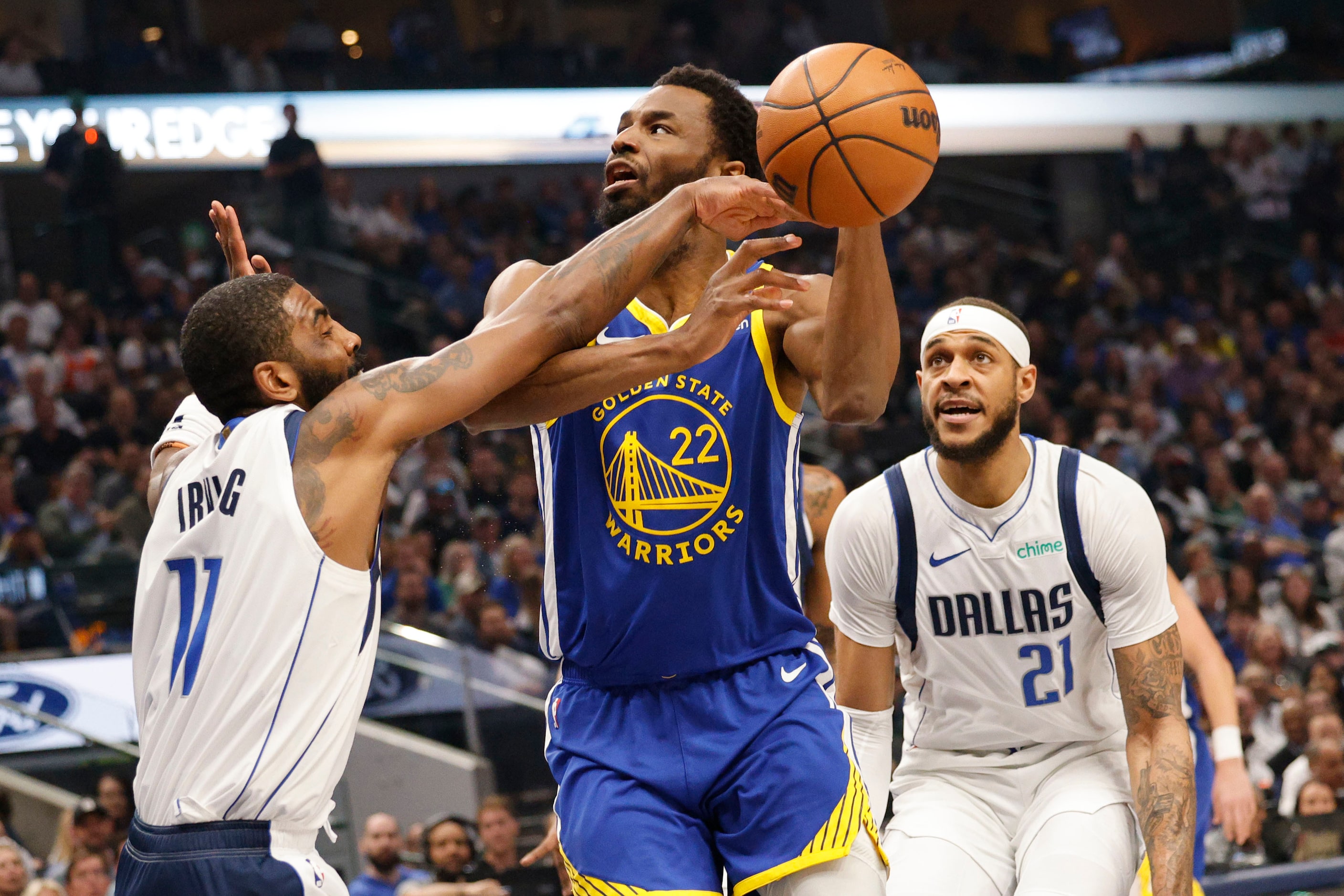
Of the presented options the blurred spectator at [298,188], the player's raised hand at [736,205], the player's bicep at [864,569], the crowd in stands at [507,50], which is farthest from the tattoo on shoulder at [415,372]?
the crowd in stands at [507,50]

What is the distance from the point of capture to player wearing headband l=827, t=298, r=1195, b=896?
445 cm

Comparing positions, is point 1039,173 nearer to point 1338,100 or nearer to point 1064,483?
point 1338,100

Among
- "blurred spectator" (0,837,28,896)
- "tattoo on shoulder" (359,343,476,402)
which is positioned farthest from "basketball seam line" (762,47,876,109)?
"blurred spectator" (0,837,28,896)

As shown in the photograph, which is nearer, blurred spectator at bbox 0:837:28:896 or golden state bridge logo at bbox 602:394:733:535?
golden state bridge logo at bbox 602:394:733:535

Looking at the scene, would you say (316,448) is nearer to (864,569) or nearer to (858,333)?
(858,333)

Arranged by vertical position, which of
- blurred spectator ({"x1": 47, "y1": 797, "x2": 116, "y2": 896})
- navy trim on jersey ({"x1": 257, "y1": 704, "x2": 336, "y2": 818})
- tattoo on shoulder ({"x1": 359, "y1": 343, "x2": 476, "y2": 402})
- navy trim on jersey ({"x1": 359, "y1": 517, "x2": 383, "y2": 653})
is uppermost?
tattoo on shoulder ({"x1": 359, "y1": 343, "x2": 476, "y2": 402})

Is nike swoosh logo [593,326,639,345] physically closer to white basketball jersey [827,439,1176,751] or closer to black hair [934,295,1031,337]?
white basketball jersey [827,439,1176,751]

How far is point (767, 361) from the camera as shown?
350cm

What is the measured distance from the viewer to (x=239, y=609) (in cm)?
291

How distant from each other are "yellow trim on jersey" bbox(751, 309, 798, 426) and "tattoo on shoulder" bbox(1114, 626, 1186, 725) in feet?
5.48

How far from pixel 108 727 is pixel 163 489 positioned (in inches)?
259

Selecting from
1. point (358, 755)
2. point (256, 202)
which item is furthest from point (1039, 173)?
point (358, 755)

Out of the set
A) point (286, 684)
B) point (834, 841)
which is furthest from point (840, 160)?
point (286, 684)

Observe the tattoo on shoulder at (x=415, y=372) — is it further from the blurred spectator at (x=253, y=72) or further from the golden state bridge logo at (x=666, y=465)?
the blurred spectator at (x=253, y=72)
